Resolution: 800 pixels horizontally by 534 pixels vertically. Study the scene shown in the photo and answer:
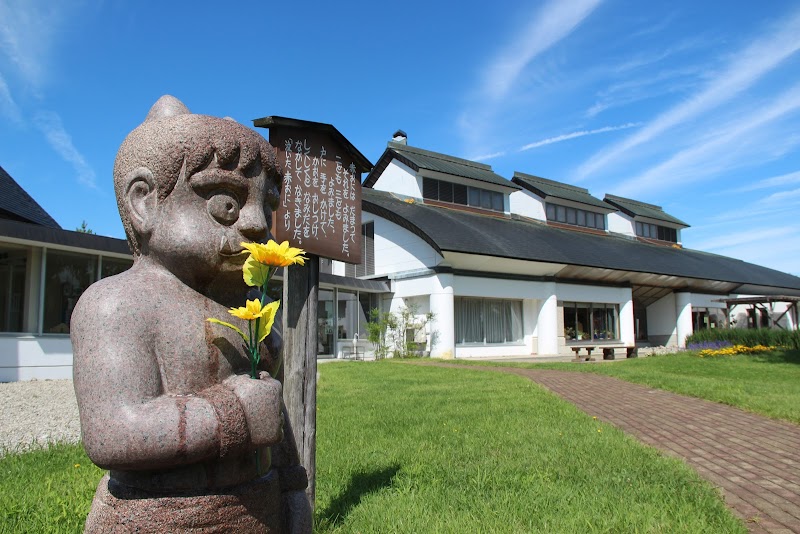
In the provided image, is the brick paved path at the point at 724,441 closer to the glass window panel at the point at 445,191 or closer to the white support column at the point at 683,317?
the glass window panel at the point at 445,191

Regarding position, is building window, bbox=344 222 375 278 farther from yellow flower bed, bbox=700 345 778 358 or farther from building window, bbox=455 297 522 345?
yellow flower bed, bbox=700 345 778 358

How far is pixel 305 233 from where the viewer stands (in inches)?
157

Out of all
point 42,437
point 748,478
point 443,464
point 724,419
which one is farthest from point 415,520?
point 724,419

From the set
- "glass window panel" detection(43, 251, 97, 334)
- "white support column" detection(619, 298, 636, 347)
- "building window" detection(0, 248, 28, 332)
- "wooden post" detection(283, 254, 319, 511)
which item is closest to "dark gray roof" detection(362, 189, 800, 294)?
"white support column" detection(619, 298, 636, 347)

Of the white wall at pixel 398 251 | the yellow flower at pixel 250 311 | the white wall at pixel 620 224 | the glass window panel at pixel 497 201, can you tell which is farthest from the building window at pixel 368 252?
the yellow flower at pixel 250 311

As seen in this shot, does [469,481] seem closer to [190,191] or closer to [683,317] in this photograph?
[190,191]

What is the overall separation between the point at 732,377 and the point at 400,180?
1501 cm

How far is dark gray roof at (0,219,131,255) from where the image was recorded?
11.5 metres

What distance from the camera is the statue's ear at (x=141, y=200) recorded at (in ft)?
7.52

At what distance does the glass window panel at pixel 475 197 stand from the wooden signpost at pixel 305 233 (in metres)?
22.1

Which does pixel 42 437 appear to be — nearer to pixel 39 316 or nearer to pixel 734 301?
pixel 39 316

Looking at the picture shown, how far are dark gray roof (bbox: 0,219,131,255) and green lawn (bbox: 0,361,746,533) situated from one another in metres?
7.45

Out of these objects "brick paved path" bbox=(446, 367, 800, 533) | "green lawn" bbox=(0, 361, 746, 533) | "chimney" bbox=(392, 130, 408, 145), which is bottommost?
"brick paved path" bbox=(446, 367, 800, 533)

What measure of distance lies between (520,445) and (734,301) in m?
24.2
